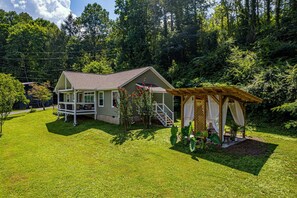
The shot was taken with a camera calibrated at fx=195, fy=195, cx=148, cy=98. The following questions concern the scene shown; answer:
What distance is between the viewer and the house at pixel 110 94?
605 inches

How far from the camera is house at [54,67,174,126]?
1538cm

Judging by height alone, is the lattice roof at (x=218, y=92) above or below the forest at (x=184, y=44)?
below

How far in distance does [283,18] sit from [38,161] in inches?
947

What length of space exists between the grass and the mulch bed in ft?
0.91

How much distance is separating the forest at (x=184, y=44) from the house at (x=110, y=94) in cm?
486

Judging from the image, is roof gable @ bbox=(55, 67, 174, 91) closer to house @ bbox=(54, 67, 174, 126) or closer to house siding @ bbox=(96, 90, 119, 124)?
house @ bbox=(54, 67, 174, 126)

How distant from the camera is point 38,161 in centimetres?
804

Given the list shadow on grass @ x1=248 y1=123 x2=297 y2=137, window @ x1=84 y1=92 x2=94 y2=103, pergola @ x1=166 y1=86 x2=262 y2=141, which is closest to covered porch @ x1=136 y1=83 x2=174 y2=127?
pergola @ x1=166 y1=86 x2=262 y2=141

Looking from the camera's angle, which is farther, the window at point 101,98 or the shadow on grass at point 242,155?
the window at point 101,98

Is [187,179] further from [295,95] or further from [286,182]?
[295,95]

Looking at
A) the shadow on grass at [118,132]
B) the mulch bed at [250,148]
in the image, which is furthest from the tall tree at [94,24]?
the mulch bed at [250,148]

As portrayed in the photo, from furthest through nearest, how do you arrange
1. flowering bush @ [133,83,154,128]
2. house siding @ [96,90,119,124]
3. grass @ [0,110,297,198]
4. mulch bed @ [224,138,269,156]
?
1. house siding @ [96,90,119,124]
2. flowering bush @ [133,83,154,128]
3. mulch bed @ [224,138,269,156]
4. grass @ [0,110,297,198]

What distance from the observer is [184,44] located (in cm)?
2583

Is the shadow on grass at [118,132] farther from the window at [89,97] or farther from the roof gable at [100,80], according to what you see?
the window at [89,97]
